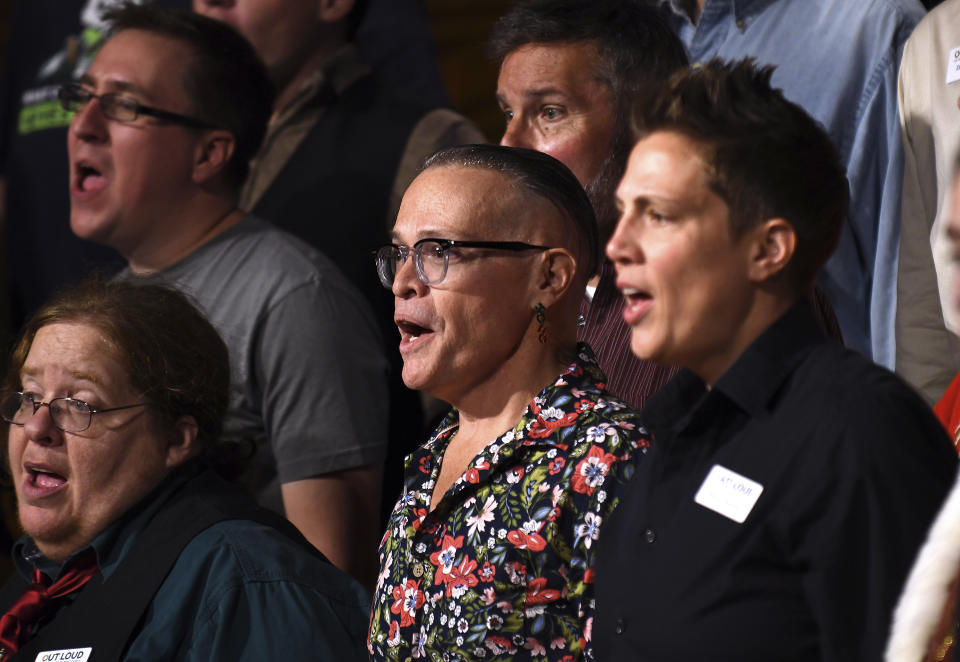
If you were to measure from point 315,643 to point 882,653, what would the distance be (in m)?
1.14

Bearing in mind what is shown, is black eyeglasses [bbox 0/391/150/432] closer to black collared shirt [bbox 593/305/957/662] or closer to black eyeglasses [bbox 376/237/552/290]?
black eyeglasses [bbox 376/237/552/290]

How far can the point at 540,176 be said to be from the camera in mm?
2203

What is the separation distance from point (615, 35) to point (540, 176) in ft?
1.96

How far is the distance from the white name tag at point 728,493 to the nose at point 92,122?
82.7 inches

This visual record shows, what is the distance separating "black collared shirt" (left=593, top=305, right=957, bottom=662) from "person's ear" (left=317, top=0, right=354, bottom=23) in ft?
7.33

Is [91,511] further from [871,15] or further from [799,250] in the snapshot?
[871,15]

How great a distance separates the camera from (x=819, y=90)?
109 inches

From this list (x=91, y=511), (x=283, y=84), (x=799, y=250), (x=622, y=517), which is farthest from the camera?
(x=283, y=84)

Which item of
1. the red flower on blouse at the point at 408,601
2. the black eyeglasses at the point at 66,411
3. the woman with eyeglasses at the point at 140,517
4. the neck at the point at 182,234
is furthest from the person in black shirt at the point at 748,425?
the neck at the point at 182,234

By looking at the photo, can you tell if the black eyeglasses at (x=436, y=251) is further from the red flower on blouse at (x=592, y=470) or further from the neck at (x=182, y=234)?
the neck at (x=182, y=234)

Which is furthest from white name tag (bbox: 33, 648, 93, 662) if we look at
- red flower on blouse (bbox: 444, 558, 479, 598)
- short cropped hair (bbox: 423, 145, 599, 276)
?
short cropped hair (bbox: 423, 145, 599, 276)

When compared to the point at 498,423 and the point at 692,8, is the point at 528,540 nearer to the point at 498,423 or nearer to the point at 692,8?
the point at 498,423

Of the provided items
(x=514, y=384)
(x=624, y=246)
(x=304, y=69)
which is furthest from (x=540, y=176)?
(x=304, y=69)

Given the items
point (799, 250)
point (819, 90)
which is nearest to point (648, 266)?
point (799, 250)
